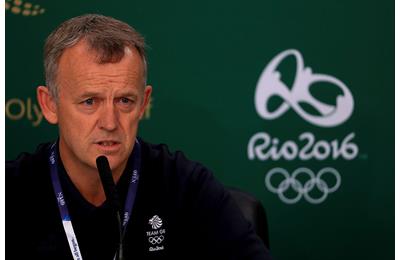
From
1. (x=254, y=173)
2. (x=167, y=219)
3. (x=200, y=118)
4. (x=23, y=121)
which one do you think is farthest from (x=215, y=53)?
(x=167, y=219)

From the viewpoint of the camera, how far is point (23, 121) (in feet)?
7.30

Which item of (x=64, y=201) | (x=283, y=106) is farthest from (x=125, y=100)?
(x=283, y=106)

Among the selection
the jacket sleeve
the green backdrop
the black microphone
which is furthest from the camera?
the green backdrop

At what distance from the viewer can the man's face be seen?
59.0 inches

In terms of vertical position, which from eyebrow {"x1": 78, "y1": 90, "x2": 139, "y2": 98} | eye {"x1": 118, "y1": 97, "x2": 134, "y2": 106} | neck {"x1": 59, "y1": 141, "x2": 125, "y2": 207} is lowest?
neck {"x1": 59, "y1": 141, "x2": 125, "y2": 207}

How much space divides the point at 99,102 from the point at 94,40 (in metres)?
0.13

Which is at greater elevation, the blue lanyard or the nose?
the nose

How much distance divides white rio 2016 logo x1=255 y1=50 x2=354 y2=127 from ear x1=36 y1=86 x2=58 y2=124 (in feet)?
2.78

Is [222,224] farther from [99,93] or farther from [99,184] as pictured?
[99,93]

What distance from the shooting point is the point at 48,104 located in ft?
5.34

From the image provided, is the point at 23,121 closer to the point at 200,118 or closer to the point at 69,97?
the point at 200,118

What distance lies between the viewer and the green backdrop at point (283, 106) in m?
2.27

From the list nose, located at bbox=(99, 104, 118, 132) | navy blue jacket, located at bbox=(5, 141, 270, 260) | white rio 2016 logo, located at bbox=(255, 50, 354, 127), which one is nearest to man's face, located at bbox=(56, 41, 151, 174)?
nose, located at bbox=(99, 104, 118, 132)

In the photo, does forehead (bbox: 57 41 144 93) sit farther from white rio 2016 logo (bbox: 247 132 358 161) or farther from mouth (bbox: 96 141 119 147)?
white rio 2016 logo (bbox: 247 132 358 161)
